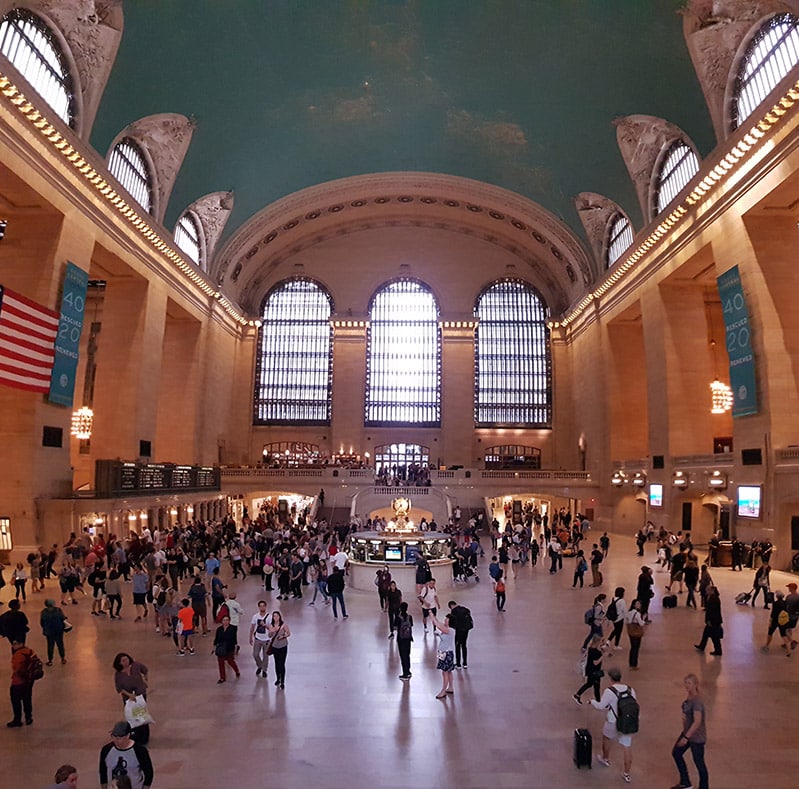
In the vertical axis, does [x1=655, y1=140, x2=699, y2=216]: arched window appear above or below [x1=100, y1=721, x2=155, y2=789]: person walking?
above

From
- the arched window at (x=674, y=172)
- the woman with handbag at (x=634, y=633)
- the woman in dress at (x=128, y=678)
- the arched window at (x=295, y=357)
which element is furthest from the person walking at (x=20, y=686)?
the arched window at (x=295, y=357)

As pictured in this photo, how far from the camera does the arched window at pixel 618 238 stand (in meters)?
29.5

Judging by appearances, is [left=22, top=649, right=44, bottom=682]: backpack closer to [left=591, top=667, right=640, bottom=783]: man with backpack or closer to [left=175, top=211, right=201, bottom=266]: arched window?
[left=591, top=667, right=640, bottom=783]: man with backpack

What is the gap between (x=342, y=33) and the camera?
872 inches

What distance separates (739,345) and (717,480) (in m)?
4.64

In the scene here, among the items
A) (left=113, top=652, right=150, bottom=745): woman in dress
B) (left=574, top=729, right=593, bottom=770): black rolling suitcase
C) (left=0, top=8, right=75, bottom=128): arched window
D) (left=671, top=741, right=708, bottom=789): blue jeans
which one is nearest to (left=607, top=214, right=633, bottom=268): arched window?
(left=0, top=8, right=75, bottom=128): arched window

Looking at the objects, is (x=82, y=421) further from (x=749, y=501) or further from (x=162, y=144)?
(x=749, y=501)

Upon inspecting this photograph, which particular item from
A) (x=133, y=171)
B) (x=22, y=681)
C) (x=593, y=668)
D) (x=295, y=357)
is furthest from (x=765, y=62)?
(x=295, y=357)

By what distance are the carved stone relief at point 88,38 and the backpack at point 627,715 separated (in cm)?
2049

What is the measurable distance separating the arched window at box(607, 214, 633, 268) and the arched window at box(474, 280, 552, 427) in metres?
9.10

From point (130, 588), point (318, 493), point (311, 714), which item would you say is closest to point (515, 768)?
point (311, 714)

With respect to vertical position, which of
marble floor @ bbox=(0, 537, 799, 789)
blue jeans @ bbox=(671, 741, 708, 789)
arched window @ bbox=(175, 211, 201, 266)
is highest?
arched window @ bbox=(175, 211, 201, 266)

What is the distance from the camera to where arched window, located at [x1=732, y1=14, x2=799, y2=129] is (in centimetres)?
1720

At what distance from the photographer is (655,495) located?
25562mm
